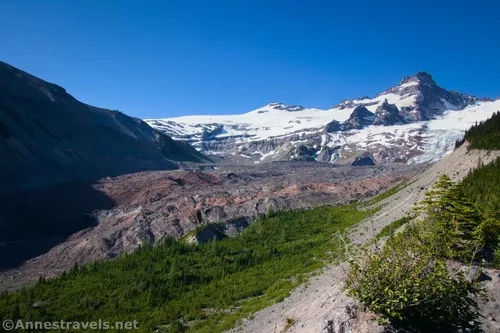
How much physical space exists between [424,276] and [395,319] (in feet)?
4.28

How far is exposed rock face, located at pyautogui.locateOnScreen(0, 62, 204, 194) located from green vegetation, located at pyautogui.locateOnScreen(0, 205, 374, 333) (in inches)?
2578

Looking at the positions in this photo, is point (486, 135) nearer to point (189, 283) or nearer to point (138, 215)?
point (189, 283)

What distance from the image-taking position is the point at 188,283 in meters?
27.0

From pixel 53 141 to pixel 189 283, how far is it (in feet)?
331

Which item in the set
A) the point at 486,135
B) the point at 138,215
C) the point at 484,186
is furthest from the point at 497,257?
the point at 138,215

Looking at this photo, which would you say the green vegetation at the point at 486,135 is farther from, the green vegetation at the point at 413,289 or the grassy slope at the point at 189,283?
the green vegetation at the point at 413,289

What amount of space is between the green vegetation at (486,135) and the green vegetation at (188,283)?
1450 cm

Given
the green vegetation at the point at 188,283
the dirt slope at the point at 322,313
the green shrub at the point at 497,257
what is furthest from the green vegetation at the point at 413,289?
the green vegetation at the point at 188,283

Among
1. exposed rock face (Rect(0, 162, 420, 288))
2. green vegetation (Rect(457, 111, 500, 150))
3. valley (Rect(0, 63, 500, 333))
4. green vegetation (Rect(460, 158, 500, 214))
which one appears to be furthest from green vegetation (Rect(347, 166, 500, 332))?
exposed rock face (Rect(0, 162, 420, 288))

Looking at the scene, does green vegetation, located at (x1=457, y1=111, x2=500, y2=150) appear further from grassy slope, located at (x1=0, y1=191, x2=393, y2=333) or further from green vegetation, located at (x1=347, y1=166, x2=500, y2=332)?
green vegetation, located at (x1=347, y1=166, x2=500, y2=332)

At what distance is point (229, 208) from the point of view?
57250mm

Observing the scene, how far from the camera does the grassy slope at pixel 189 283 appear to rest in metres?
21.4

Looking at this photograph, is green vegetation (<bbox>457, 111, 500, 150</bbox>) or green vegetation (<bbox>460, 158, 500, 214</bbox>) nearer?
green vegetation (<bbox>460, 158, 500, 214</bbox>)

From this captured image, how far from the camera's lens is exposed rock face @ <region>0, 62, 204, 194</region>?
9175 cm
